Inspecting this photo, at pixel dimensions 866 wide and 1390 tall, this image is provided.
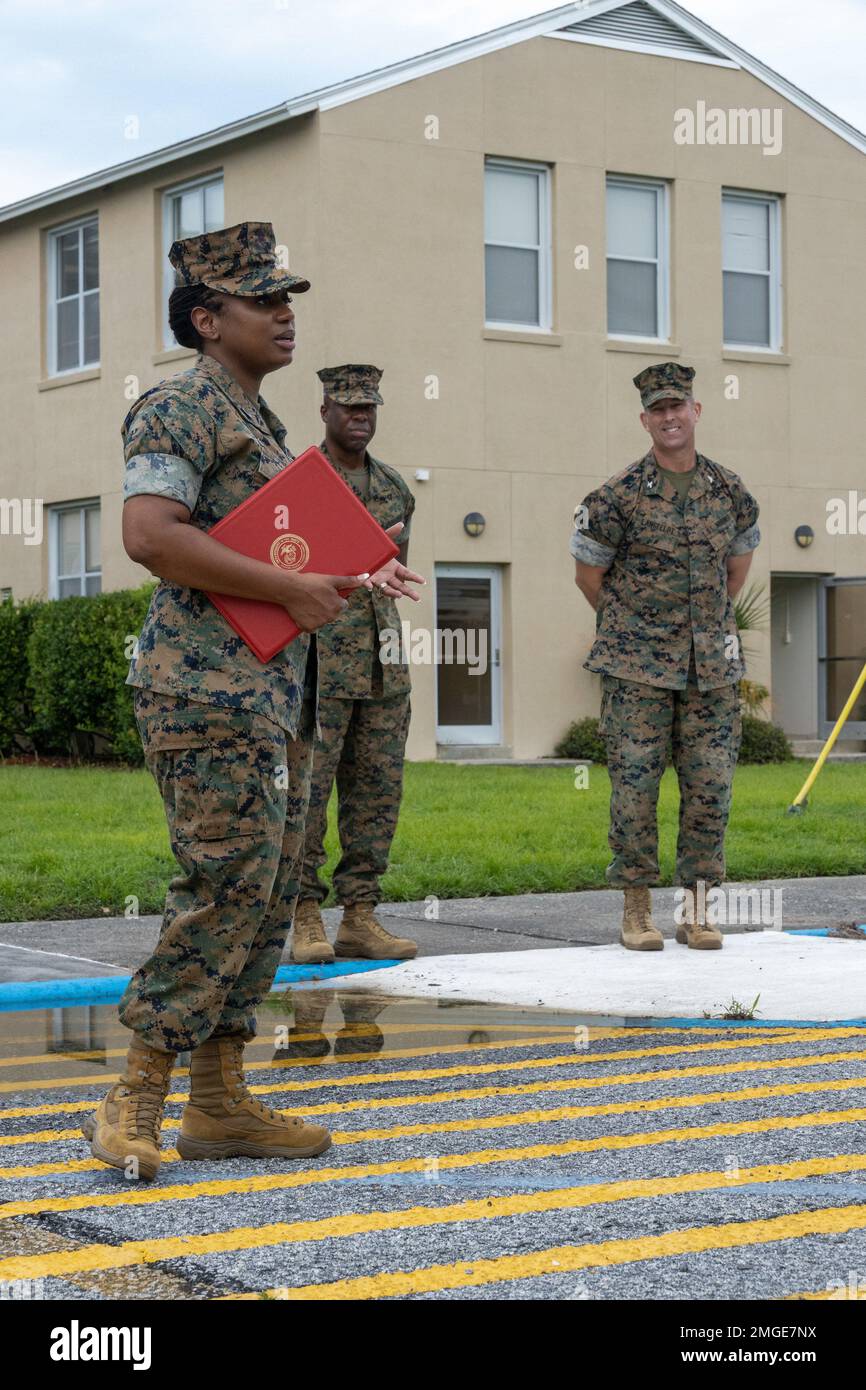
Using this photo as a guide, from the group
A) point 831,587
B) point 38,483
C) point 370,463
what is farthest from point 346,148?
point 370,463

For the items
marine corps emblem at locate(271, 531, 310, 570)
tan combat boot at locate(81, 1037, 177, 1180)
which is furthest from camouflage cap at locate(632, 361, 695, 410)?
tan combat boot at locate(81, 1037, 177, 1180)

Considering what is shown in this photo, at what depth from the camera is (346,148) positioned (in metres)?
19.9

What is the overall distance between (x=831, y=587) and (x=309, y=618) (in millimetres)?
19132

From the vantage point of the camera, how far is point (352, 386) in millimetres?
7891

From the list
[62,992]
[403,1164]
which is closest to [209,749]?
[403,1164]

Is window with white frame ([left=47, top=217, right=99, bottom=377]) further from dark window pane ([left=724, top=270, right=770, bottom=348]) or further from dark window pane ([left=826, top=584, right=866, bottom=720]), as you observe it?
dark window pane ([left=826, top=584, right=866, bottom=720])

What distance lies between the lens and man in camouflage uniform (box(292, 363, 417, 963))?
26.0ft

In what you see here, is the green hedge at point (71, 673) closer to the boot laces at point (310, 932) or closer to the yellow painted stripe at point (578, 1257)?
the boot laces at point (310, 932)

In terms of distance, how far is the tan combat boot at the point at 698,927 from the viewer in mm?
8344

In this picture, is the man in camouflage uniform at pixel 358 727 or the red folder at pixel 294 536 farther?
the man in camouflage uniform at pixel 358 727

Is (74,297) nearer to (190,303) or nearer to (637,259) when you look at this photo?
(637,259)

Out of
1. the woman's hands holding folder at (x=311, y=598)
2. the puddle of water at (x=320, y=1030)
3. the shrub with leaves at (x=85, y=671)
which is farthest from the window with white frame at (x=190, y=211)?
the woman's hands holding folder at (x=311, y=598)

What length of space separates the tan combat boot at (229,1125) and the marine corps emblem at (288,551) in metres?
1.18

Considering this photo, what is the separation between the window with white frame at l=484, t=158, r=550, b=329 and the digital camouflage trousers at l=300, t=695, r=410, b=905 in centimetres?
1345
